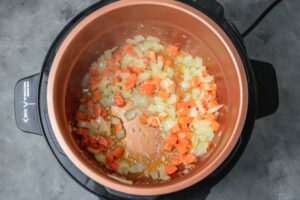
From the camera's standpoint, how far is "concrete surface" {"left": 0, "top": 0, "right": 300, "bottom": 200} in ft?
4.07

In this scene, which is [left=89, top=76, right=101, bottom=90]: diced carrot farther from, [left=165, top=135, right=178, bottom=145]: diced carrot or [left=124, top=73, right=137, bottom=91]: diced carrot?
[left=165, top=135, right=178, bottom=145]: diced carrot

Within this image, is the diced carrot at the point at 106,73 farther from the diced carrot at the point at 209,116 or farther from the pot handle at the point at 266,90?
the pot handle at the point at 266,90

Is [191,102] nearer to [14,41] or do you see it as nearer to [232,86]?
[232,86]

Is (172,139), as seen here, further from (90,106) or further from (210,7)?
(210,7)

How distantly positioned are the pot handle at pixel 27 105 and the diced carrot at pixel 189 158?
0.49 metres

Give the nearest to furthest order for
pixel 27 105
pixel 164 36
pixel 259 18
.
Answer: pixel 27 105
pixel 164 36
pixel 259 18

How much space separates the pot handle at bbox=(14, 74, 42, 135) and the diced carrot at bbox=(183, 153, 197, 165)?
1.61 feet

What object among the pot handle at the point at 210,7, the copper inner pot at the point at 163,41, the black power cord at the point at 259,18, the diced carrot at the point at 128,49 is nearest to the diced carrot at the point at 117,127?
the copper inner pot at the point at 163,41

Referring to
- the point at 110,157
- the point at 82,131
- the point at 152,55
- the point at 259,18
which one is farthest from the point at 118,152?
the point at 259,18

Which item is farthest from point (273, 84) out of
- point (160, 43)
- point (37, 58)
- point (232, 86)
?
point (37, 58)

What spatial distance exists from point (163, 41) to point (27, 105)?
53 cm

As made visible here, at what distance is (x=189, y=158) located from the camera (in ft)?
3.29

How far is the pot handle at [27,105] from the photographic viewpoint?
38.3 inches

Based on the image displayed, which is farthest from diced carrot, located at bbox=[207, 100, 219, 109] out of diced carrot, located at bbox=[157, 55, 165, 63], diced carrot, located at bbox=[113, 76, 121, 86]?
diced carrot, located at bbox=[113, 76, 121, 86]
